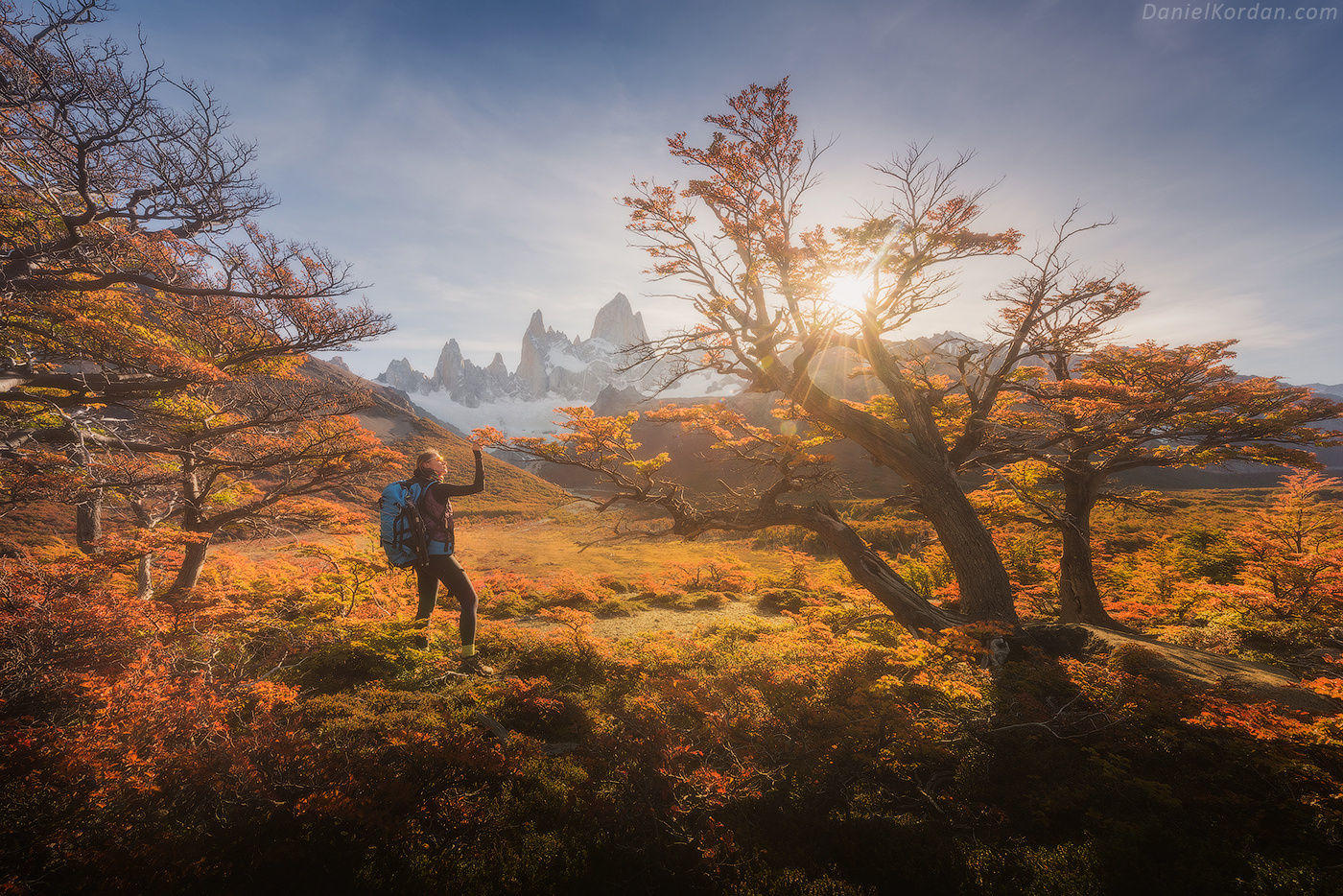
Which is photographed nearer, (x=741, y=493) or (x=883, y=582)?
(x=883, y=582)

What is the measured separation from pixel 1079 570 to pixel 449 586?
11665mm

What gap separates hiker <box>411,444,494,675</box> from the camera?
4.74m

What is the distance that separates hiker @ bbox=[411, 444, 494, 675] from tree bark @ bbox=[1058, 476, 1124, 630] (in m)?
10.8

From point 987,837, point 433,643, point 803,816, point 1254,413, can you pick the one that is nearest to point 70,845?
point 433,643

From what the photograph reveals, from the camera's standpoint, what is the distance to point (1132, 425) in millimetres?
6645

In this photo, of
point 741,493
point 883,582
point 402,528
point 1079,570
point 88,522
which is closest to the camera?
point 402,528

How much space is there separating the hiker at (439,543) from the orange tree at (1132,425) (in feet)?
24.8

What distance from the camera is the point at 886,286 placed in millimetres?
6969

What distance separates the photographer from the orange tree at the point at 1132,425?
675cm

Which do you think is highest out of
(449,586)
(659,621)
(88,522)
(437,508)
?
(437,508)

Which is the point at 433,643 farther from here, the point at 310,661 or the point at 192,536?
the point at 192,536

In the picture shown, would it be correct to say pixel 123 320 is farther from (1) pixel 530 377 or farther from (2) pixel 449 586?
(1) pixel 530 377

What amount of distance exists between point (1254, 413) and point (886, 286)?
6.50 metres

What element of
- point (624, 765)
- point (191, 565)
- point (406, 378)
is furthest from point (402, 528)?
point (406, 378)
